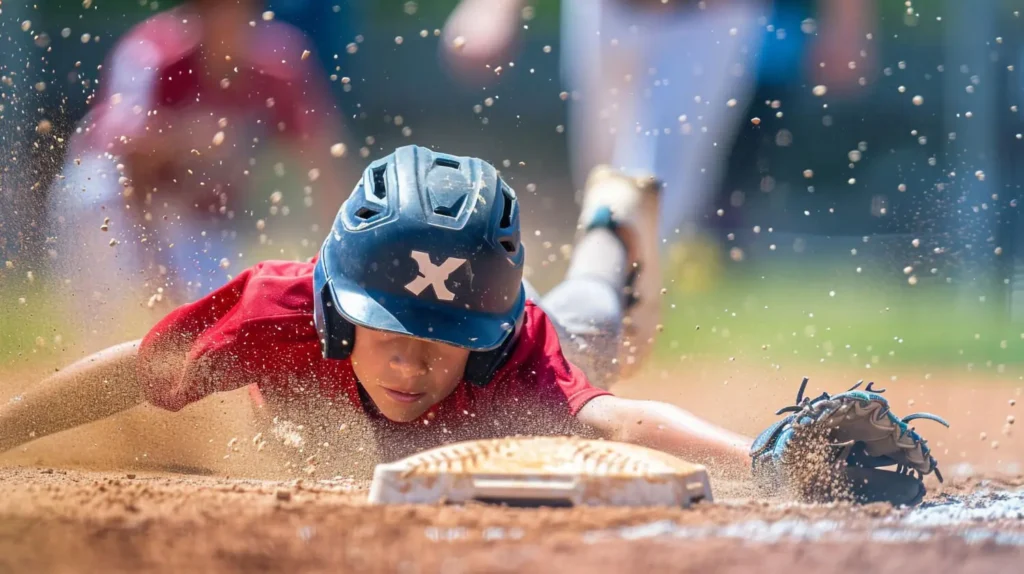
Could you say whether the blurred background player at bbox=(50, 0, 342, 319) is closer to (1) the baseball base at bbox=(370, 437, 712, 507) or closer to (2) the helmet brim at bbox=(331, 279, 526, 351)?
(2) the helmet brim at bbox=(331, 279, 526, 351)

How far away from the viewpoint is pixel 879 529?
101 inches

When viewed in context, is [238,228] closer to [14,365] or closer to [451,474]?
[14,365]

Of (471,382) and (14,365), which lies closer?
(471,382)

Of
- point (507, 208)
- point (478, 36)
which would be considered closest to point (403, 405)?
point (507, 208)

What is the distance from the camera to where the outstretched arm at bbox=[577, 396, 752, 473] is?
12.5 ft

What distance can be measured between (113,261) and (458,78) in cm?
724

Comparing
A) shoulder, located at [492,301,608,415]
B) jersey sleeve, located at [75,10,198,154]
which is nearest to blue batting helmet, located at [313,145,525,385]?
shoulder, located at [492,301,608,415]

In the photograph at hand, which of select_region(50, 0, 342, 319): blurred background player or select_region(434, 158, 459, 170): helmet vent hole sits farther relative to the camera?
select_region(50, 0, 342, 319): blurred background player

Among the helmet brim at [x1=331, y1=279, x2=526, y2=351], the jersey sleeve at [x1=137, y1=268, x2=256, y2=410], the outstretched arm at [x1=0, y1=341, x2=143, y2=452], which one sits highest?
the helmet brim at [x1=331, y1=279, x2=526, y2=351]

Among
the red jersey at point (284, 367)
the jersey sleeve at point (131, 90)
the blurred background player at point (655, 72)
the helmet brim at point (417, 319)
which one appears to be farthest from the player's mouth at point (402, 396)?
the blurred background player at point (655, 72)

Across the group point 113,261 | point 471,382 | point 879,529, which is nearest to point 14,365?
point 113,261

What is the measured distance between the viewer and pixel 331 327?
3777 mm

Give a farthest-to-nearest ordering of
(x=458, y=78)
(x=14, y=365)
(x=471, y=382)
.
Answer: (x=458, y=78) < (x=14, y=365) < (x=471, y=382)

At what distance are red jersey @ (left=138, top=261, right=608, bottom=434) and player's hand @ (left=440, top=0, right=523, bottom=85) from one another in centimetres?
679
